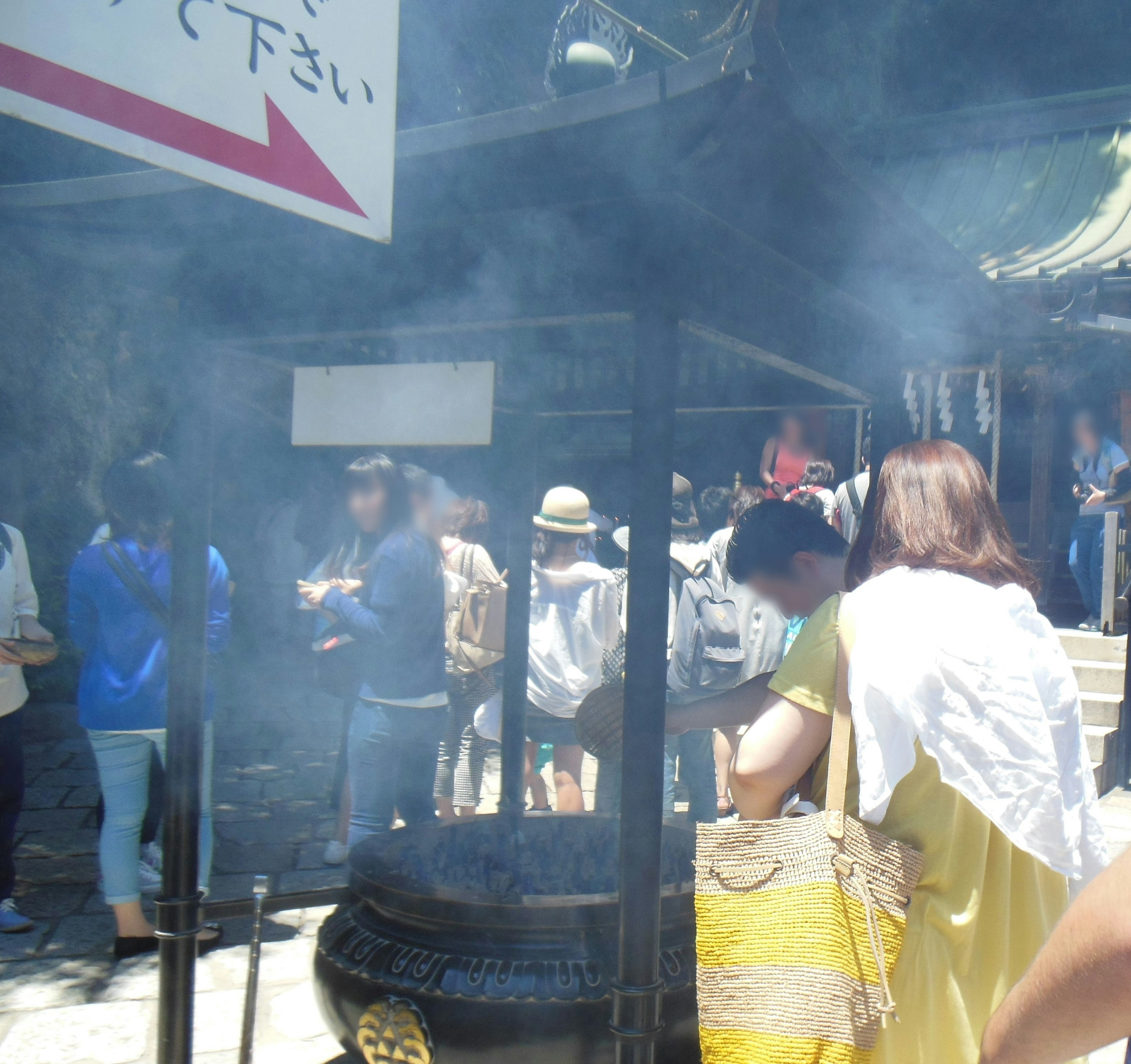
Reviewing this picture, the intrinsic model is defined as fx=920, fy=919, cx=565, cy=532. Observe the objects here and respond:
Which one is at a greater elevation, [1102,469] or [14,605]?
[1102,469]

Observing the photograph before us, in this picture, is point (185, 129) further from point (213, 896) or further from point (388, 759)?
point (213, 896)

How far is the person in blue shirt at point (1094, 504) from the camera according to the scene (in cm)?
703

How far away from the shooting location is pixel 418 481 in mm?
4289

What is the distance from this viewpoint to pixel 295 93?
1.71 m

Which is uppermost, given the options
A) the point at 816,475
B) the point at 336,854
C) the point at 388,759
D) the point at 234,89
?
the point at 234,89

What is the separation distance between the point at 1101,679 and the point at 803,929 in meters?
6.15

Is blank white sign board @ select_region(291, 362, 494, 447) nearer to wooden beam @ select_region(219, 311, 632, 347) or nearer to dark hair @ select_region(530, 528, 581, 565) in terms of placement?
wooden beam @ select_region(219, 311, 632, 347)

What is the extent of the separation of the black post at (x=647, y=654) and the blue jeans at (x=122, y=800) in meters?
2.18

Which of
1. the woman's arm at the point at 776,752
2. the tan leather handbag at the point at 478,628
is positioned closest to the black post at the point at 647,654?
the woman's arm at the point at 776,752

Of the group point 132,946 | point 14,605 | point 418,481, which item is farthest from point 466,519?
point 132,946

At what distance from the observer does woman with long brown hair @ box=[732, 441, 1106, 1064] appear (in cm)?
148

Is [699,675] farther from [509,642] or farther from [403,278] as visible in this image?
[403,278]

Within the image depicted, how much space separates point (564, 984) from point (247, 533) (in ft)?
28.5

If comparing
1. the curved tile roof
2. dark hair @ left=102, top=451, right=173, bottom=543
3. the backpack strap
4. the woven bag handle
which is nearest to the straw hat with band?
the backpack strap
